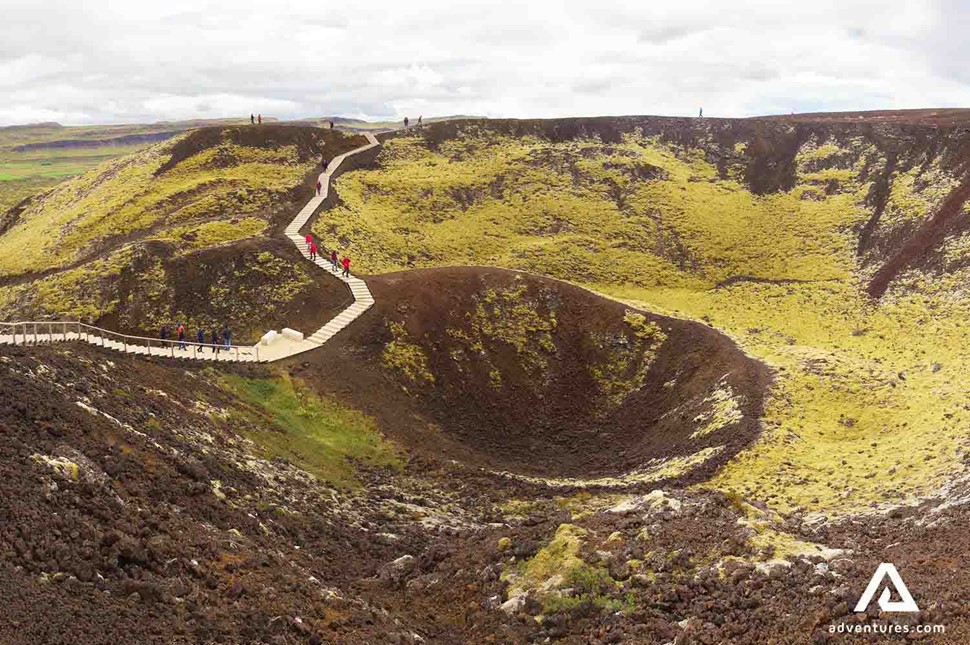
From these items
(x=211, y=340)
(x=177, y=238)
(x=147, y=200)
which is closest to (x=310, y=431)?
(x=211, y=340)

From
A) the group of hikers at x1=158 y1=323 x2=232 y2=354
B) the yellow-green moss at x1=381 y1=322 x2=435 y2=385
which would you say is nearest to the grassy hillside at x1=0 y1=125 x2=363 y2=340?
the group of hikers at x1=158 y1=323 x2=232 y2=354

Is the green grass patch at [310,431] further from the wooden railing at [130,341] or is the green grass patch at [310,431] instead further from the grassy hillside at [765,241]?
the grassy hillside at [765,241]

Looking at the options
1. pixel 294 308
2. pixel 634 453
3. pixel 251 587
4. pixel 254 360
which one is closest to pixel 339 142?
pixel 294 308

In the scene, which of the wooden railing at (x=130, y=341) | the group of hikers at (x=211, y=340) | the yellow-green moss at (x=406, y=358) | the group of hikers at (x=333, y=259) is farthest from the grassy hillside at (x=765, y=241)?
the wooden railing at (x=130, y=341)

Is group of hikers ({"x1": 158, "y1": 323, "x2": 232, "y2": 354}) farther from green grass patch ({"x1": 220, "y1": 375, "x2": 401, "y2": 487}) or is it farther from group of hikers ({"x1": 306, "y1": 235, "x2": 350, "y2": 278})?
group of hikers ({"x1": 306, "y1": 235, "x2": 350, "y2": 278})

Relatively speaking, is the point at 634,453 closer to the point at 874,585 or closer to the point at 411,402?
the point at 411,402

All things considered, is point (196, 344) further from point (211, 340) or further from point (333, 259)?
point (333, 259)
